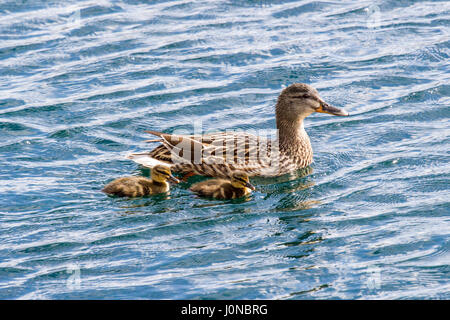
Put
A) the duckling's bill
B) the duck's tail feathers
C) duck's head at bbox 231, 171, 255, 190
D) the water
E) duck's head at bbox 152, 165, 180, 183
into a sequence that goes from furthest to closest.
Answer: the duck's tail feathers
the duckling's bill
duck's head at bbox 152, 165, 180, 183
duck's head at bbox 231, 171, 255, 190
the water

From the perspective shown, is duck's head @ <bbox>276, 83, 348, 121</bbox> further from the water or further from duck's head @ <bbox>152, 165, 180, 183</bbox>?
duck's head @ <bbox>152, 165, 180, 183</bbox>

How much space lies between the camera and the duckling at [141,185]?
734 cm

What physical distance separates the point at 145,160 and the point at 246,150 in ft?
3.16

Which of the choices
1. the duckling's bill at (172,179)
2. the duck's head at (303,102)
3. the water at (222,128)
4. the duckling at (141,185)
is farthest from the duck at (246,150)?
the duckling at (141,185)

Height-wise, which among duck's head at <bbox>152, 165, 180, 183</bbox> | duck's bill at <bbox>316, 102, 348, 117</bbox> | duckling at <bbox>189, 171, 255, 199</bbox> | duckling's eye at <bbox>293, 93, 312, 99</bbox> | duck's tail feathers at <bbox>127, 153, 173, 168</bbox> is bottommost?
duckling at <bbox>189, 171, 255, 199</bbox>

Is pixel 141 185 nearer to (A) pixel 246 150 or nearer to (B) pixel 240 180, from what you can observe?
(B) pixel 240 180


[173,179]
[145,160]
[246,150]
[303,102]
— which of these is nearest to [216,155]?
[246,150]

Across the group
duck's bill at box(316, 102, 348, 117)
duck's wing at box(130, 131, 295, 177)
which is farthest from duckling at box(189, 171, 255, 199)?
duck's bill at box(316, 102, 348, 117)

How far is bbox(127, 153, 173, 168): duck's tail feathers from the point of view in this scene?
7977 millimetres

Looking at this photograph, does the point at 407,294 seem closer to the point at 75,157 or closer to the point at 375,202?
the point at 375,202

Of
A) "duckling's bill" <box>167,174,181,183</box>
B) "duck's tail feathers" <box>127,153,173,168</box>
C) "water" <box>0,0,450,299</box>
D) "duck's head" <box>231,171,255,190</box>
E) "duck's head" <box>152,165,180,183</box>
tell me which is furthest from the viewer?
"duck's tail feathers" <box>127,153,173,168</box>

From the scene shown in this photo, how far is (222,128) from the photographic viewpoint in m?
9.23

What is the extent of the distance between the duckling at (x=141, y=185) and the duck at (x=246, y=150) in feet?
1.70
